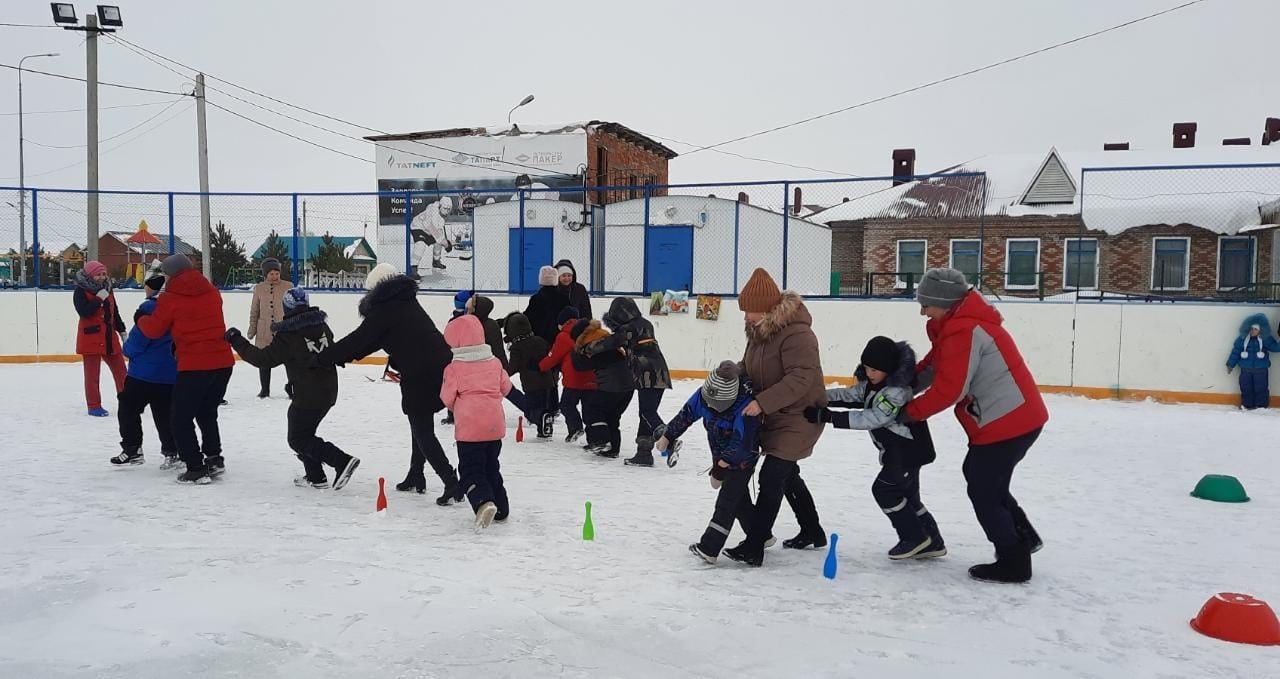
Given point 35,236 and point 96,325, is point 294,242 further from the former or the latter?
point 96,325

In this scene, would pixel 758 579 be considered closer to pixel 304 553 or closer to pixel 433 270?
pixel 304 553

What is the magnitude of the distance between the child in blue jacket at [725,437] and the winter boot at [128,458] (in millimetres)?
4552

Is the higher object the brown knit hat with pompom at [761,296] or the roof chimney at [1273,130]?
the roof chimney at [1273,130]

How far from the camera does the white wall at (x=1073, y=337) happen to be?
38.6 ft

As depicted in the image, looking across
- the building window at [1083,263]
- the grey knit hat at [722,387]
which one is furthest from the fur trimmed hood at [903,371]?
the building window at [1083,263]

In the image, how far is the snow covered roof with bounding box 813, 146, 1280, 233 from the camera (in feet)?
56.9

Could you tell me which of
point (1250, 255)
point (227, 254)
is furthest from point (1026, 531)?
point (1250, 255)

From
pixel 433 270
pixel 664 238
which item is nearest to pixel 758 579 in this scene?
pixel 664 238

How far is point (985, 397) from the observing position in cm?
422

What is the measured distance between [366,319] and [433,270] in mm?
26776

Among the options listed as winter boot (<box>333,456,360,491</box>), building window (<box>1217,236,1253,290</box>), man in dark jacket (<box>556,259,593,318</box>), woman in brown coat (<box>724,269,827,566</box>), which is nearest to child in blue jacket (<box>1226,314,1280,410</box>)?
man in dark jacket (<box>556,259,593,318</box>)

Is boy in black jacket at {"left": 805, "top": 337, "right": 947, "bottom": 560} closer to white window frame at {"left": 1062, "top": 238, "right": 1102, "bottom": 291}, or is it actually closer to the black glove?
the black glove

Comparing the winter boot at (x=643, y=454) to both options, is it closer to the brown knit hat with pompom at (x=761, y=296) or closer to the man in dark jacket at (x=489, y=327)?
the man in dark jacket at (x=489, y=327)

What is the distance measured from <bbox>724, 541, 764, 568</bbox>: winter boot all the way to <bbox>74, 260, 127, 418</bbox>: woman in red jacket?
6841 mm
